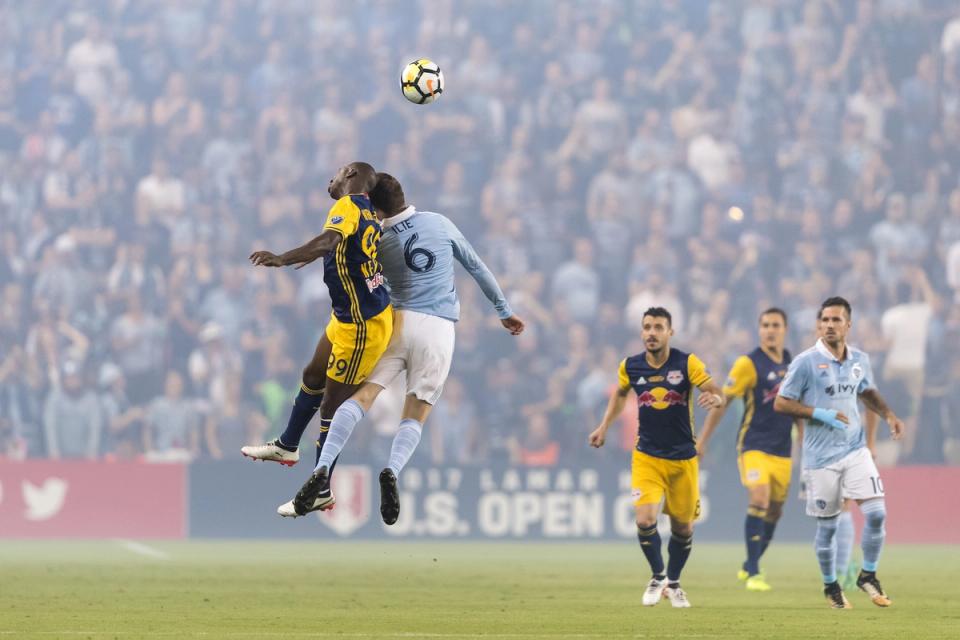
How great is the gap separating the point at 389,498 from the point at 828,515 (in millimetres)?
3606

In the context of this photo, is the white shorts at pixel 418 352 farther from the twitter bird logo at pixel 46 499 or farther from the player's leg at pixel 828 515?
the twitter bird logo at pixel 46 499

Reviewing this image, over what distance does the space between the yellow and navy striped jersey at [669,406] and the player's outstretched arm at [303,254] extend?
131 inches

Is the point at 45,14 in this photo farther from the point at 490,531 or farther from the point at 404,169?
the point at 490,531

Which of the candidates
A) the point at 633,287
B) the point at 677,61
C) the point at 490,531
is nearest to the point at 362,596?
the point at 490,531

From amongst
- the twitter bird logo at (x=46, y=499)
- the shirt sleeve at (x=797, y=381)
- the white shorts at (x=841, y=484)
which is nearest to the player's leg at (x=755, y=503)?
the white shorts at (x=841, y=484)

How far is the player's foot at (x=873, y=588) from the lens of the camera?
11.0m

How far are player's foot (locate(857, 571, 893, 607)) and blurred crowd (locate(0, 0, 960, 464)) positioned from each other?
8.54 metres

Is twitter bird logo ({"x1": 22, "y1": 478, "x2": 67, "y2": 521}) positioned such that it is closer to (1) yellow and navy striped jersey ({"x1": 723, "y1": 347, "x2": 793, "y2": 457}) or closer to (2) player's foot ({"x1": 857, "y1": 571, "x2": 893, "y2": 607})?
(1) yellow and navy striped jersey ({"x1": 723, "y1": 347, "x2": 793, "y2": 457})

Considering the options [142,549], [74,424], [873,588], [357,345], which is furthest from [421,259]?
[74,424]

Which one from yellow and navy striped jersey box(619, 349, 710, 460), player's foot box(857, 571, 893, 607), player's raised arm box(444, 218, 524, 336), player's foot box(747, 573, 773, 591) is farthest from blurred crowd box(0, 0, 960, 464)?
player's raised arm box(444, 218, 524, 336)

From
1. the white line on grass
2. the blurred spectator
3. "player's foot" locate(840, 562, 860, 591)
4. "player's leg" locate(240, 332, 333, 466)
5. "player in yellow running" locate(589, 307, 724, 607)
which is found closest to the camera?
"player's leg" locate(240, 332, 333, 466)

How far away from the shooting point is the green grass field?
363 inches

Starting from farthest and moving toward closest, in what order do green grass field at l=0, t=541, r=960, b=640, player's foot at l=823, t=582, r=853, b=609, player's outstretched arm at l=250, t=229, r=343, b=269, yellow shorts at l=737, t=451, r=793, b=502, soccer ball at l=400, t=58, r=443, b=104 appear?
yellow shorts at l=737, t=451, r=793, b=502
player's foot at l=823, t=582, r=853, b=609
soccer ball at l=400, t=58, r=443, b=104
green grass field at l=0, t=541, r=960, b=640
player's outstretched arm at l=250, t=229, r=343, b=269

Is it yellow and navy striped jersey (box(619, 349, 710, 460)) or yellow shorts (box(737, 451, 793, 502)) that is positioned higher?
yellow and navy striped jersey (box(619, 349, 710, 460))
